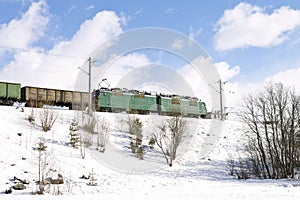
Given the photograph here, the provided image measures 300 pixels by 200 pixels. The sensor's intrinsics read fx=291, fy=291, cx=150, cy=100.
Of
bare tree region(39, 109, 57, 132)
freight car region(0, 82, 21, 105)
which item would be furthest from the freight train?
bare tree region(39, 109, 57, 132)

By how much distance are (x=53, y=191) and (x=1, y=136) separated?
737 cm

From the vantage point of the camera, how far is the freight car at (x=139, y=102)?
28.7m

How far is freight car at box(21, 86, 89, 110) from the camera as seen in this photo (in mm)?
→ 26375

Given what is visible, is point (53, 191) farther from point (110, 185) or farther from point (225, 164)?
point (225, 164)

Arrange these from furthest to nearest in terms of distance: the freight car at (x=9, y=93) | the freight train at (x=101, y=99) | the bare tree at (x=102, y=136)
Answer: the freight train at (x=101, y=99), the freight car at (x=9, y=93), the bare tree at (x=102, y=136)

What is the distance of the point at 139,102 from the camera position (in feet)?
101

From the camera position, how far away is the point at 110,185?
1205 centimetres

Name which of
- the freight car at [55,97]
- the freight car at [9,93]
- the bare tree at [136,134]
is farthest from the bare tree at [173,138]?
the freight car at [9,93]

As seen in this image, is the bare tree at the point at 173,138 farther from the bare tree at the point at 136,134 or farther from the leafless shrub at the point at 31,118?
the leafless shrub at the point at 31,118

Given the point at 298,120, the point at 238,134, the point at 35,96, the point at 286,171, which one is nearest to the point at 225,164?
the point at 286,171

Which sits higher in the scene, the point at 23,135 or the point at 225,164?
the point at 23,135

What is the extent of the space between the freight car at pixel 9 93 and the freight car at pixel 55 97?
74cm

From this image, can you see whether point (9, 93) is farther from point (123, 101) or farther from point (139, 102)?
point (139, 102)

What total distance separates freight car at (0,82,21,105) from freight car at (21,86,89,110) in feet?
2.42
